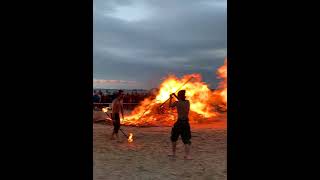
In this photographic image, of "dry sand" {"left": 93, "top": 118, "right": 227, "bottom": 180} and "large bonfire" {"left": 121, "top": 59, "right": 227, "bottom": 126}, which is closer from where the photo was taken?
"dry sand" {"left": 93, "top": 118, "right": 227, "bottom": 180}

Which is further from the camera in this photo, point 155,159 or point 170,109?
point 170,109

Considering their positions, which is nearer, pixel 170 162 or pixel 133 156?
pixel 170 162

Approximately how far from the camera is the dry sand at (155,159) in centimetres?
823

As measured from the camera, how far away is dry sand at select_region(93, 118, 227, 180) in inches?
324

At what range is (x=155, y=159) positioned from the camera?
1010 centimetres

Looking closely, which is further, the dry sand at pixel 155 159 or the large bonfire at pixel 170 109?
the large bonfire at pixel 170 109
